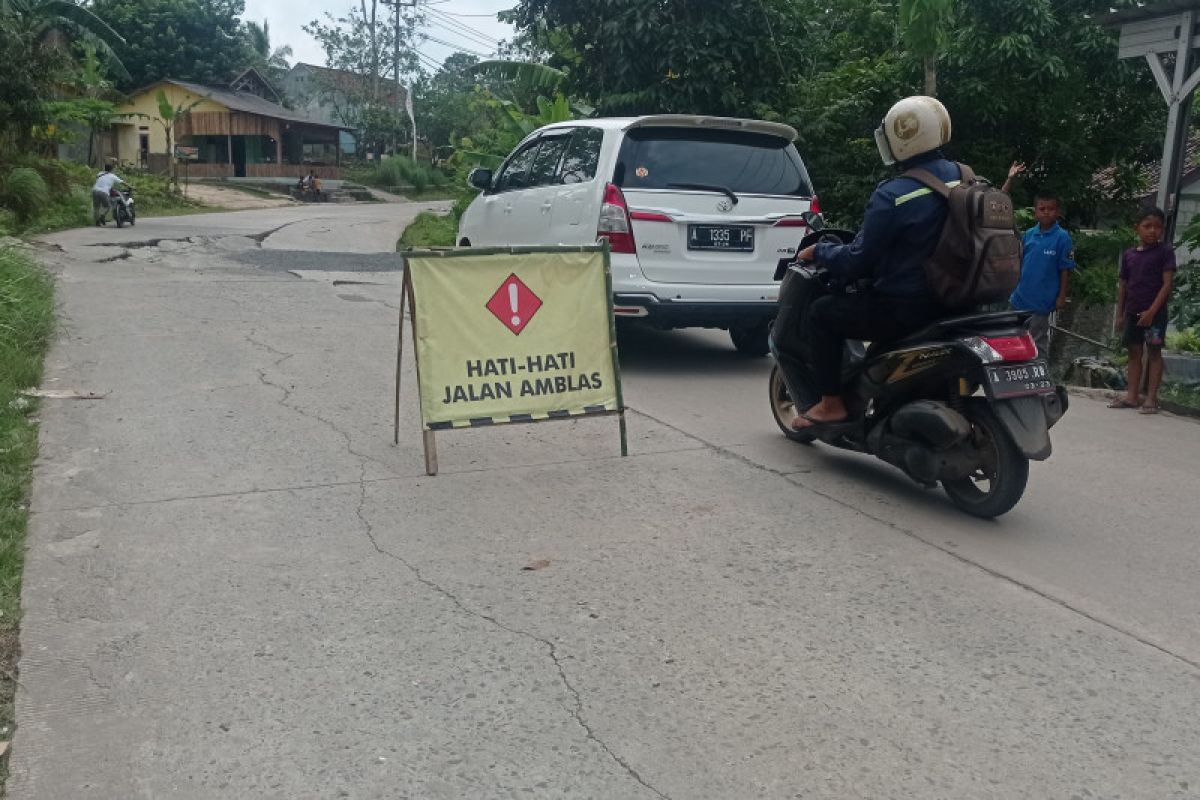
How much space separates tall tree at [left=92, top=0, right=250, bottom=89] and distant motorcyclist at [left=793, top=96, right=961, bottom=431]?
179 ft

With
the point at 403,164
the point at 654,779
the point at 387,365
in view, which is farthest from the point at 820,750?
the point at 403,164

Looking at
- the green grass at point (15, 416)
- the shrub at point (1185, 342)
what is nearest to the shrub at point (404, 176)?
the green grass at point (15, 416)

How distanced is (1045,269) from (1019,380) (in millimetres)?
3830

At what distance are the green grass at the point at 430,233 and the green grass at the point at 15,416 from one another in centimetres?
1144

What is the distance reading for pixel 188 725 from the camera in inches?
135

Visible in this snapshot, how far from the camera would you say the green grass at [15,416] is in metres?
3.99

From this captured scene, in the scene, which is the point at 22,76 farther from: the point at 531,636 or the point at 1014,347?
the point at 531,636

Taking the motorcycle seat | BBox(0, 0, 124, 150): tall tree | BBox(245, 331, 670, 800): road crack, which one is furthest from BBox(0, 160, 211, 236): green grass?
the motorcycle seat

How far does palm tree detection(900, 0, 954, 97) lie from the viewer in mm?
13148

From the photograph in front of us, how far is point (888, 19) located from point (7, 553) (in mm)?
16589

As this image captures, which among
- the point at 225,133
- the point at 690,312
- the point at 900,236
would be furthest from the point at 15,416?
the point at 225,133

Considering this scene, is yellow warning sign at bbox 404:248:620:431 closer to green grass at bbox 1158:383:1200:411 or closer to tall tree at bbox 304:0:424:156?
green grass at bbox 1158:383:1200:411

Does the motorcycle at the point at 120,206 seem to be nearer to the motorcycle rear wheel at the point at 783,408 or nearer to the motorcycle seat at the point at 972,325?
the motorcycle rear wheel at the point at 783,408

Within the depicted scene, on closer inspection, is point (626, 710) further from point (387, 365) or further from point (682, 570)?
point (387, 365)
